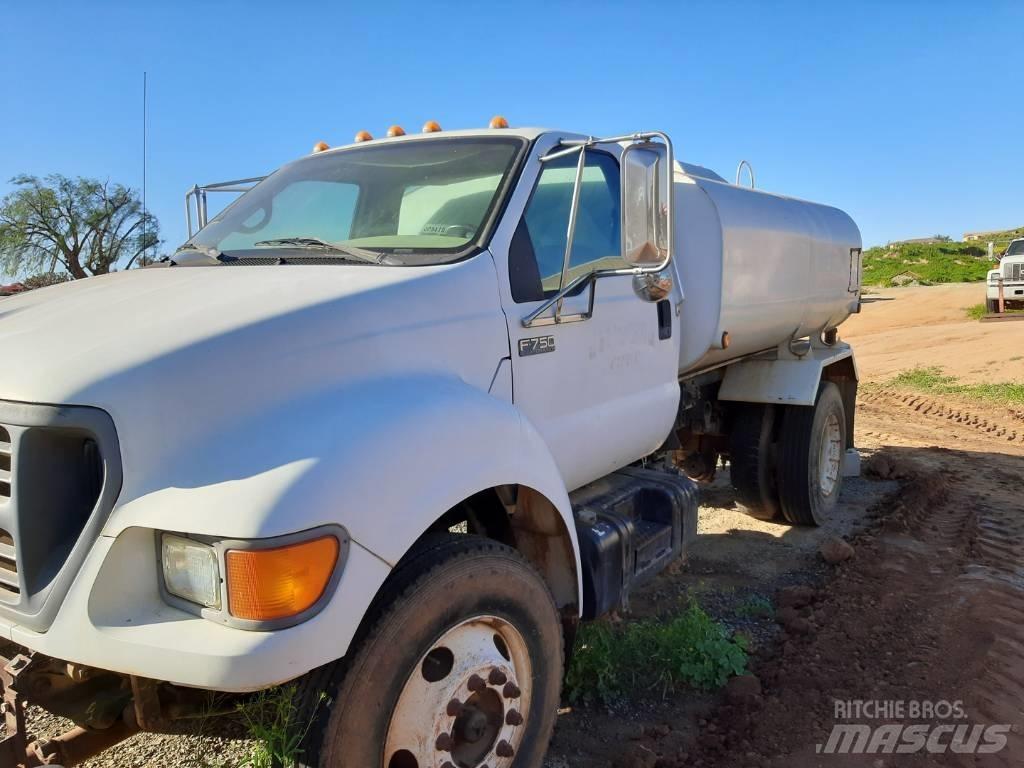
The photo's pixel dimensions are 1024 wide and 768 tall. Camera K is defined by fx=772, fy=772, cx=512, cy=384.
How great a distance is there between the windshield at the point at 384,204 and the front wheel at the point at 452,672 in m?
1.13

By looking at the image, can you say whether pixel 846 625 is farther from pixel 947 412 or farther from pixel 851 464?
pixel 947 412

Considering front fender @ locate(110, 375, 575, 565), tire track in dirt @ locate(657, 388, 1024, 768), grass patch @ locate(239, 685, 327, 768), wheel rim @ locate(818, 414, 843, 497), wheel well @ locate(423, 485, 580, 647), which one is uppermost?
front fender @ locate(110, 375, 575, 565)

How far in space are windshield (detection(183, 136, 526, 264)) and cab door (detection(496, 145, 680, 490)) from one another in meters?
0.20

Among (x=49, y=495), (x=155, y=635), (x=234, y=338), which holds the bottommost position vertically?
(x=155, y=635)

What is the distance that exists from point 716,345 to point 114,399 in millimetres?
3283

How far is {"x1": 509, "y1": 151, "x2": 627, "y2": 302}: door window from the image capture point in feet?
9.82

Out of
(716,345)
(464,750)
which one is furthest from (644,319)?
(464,750)

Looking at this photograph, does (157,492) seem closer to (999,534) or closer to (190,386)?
(190,386)

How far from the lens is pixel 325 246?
9.55 feet

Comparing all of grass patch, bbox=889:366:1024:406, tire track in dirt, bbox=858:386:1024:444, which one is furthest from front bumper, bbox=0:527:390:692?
grass patch, bbox=889:366:1024:406

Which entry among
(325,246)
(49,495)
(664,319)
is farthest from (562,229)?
(49,495)

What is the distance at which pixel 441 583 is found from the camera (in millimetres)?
2178

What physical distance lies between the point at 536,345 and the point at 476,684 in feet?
4.09

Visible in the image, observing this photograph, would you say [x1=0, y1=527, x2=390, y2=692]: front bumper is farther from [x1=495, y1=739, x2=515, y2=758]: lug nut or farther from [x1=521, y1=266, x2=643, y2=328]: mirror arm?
[x1=521, y1=266, x2=643, y2=328]: mirror arm
